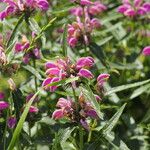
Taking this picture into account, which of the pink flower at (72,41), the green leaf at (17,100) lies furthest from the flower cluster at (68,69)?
the pink flower at (72,41)

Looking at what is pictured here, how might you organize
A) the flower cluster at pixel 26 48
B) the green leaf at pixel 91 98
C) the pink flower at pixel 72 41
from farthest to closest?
the pink flower at pixel 72 41
the flower cluster at pixel 26 48
the green leaf at pixel 91 98

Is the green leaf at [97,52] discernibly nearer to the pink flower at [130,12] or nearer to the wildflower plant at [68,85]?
the wildflower plant at [68,85]

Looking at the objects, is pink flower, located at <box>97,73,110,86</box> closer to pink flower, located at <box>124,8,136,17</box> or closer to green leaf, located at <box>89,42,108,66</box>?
green leaf, located at <box>89,42,108,66</box>

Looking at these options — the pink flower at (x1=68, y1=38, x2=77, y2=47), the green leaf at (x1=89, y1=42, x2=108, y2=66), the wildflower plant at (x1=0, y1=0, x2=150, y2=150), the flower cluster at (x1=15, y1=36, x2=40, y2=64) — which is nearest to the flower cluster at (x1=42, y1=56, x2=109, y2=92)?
the wildflower plant at (x1=0, y1=0, x2=150, y2=150)

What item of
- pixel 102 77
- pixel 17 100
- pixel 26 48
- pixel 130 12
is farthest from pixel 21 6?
pixel 130 12

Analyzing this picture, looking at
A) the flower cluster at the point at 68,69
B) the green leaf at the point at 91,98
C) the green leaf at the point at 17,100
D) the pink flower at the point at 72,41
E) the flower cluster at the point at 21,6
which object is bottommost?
the pink flower at the point at 72,41

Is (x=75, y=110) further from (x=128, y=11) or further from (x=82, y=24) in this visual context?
(x=128, y=11)

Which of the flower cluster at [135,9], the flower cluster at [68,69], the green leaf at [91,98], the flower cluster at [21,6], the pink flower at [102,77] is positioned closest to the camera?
the green leaf at [91,98]
